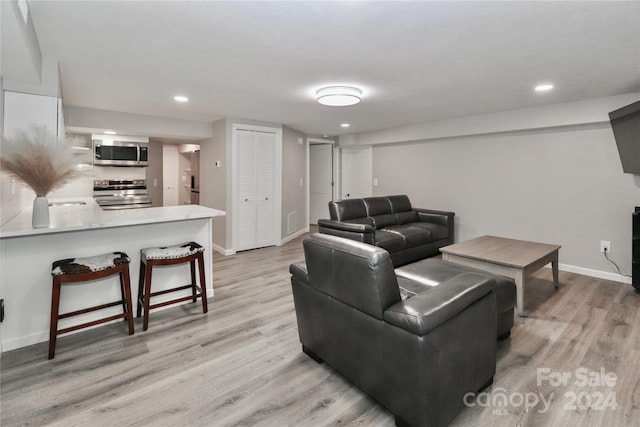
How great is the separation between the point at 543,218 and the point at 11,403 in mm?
5610

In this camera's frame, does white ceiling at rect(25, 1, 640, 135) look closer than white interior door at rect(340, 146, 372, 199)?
Yes

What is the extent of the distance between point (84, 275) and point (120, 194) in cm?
385

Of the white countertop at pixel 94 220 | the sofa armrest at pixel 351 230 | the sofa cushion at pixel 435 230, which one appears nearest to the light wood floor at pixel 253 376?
the white countertop at pixel 94 220

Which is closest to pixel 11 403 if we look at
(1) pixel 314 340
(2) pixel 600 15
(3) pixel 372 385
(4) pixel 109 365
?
(4) pixel 109 365

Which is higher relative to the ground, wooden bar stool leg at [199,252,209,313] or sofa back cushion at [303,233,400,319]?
sofa back cushion at [303,233,400,319]

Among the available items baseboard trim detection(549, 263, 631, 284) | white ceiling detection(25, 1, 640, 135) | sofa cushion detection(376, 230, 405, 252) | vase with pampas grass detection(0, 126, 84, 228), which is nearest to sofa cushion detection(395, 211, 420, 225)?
sofa cushion detection(376, 230, 405, 252)

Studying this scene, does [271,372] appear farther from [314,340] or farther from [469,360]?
[469,360]

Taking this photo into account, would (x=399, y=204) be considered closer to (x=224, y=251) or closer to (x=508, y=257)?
(x=508, y=257)

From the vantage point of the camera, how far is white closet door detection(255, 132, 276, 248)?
5.30 m

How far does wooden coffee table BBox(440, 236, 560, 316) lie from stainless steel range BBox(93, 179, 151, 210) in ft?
17.0

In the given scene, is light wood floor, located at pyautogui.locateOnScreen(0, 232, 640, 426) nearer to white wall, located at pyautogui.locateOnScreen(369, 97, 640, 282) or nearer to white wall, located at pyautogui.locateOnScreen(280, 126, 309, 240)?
white wall, located at pyautogui.locateOnScreen(369, 97, 640, 282)

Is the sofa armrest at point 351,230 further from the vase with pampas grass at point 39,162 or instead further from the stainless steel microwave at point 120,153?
the stainless steel microwave at point 120,153

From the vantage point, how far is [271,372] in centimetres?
201

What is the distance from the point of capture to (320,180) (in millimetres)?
7691
